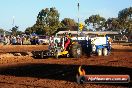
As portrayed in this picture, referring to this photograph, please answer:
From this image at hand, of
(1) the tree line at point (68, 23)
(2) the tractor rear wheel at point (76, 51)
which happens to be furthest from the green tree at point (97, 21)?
(2) the tractor rear wheel at point (76, 51)

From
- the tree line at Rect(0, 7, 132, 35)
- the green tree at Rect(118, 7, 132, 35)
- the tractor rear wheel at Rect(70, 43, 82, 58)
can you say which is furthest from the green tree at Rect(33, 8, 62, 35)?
the tractor rear wheel at Rect(70, 43, 82, 58)

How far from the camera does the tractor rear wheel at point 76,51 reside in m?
23.4

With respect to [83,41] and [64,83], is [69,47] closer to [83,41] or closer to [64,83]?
[83,41]

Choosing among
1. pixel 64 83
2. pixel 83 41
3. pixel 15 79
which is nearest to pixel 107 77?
pixel 64 83

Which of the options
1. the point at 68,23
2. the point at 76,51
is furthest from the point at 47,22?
the point at 76,51

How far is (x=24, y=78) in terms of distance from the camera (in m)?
13.4

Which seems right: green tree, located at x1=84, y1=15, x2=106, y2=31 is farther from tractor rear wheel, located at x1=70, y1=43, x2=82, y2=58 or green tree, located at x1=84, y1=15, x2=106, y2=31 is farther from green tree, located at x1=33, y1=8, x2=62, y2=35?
tractor rear wheel, located at x1=70, y1=43, x2=82, y2=58

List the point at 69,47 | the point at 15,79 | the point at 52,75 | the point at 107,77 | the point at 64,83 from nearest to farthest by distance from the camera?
the point at 107,77 < the point at 64,83 < the point at 15,79 < the point at 52,75 < the point at 69,47

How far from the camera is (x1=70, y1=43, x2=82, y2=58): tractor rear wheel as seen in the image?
76.8ft

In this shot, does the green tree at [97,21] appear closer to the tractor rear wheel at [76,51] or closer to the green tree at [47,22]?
the green tree at [47,22]

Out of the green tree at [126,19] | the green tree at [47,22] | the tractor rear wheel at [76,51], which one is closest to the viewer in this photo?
the tractor rear wheel at [76,51]

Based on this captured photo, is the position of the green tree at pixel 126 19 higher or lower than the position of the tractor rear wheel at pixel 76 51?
higher

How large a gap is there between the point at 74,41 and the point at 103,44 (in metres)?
2.80

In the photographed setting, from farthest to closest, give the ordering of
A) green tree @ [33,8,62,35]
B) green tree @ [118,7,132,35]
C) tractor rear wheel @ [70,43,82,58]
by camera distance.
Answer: green tree @ [118,7,132,35] → green tree @ [33,8,62,35] → tractor rear wheel @ [70,43,82,58]
